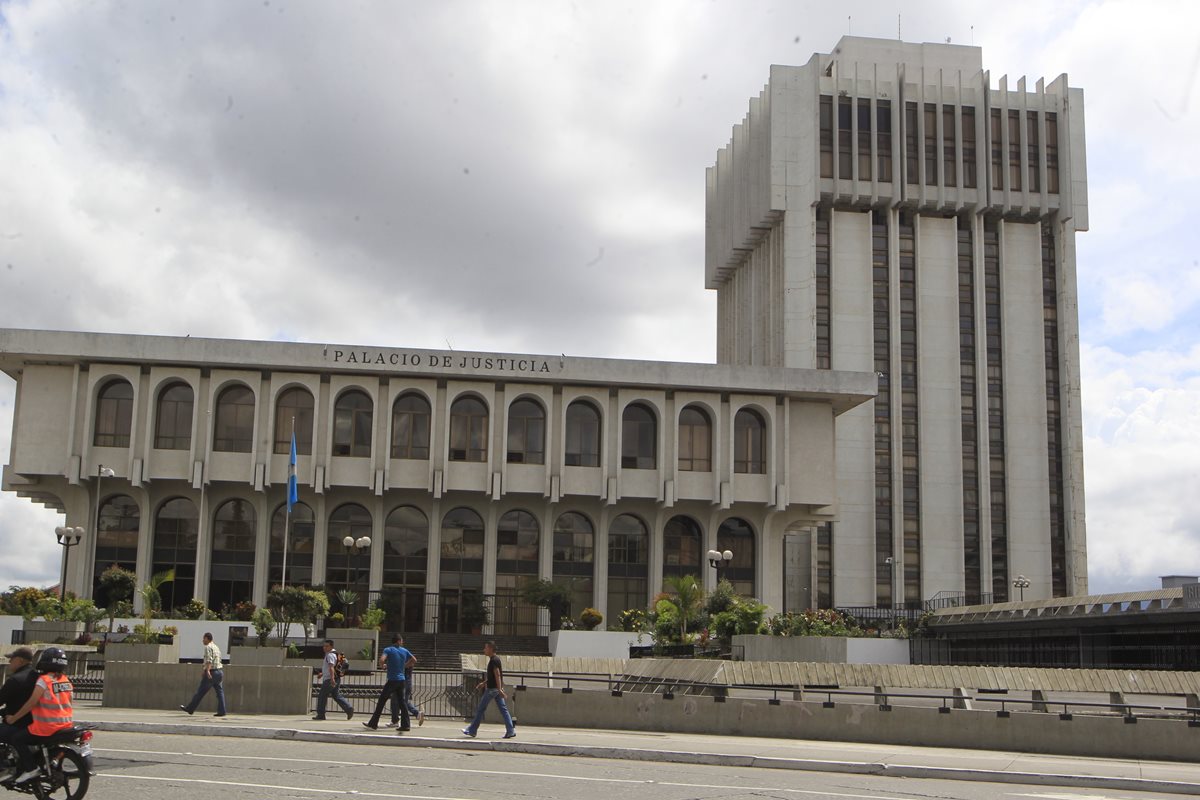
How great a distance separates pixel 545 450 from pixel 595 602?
22.9ft

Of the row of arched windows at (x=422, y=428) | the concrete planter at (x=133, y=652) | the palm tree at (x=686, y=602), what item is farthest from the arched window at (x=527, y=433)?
the concrete planter at (x=133, y=652)

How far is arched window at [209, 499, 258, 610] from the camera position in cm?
5331

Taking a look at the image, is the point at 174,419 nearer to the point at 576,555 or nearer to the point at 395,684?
the point at 576,555

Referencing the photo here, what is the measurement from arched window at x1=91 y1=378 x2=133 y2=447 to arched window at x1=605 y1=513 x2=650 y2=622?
68.8 feet

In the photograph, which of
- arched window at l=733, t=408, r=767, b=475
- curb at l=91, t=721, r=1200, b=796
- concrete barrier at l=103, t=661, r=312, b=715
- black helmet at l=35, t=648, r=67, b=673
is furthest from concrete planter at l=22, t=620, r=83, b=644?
black helmet at l=35, t=648, r=67, b=673

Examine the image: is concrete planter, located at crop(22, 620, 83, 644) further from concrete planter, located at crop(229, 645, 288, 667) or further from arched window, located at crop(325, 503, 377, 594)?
arched window, located at crop(325, 503, 377, 594)

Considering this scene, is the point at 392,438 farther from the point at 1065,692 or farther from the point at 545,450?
the point at 1065,692

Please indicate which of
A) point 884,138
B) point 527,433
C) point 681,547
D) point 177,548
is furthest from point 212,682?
point 884,138

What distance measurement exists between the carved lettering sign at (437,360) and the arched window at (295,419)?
2.41 meters

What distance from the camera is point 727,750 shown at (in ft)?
61.6

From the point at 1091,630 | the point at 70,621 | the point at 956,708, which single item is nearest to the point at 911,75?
the point at 1091,630

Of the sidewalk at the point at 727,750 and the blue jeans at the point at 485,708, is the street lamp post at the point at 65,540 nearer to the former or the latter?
the sidewalk at the point at 727,750

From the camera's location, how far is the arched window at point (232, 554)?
2099 inches

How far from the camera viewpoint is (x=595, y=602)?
181ft
